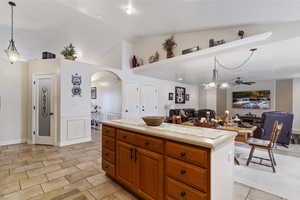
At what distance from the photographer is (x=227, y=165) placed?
4.95ft

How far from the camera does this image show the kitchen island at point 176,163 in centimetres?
126

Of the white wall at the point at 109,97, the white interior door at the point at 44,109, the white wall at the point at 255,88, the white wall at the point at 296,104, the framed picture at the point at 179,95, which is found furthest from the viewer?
the framed picture at the point at 179,95

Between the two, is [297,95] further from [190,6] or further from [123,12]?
[123,12]

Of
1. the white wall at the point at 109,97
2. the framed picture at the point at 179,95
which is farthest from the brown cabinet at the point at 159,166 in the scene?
the framed picture at the point at 179,95

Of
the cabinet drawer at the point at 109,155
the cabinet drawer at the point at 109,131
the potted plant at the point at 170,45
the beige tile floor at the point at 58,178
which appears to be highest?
the potted plant at the point at 170,45

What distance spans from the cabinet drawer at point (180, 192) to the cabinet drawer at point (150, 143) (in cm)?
32

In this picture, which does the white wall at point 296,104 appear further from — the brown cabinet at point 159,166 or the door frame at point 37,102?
the door frame at point 37,102

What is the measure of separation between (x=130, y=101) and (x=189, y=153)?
4931 mm

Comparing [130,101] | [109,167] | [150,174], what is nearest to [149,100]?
[130,101]

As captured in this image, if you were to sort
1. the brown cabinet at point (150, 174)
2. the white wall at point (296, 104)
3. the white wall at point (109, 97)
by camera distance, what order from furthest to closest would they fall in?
the white wall at point (296, 104) → the white wall at point (109, 97) → the brown cabinet at point (150, 174)

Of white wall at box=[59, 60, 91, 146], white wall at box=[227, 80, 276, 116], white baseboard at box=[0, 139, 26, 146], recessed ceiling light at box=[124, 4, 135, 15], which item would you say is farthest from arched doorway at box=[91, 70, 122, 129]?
white wall at box=[227, 80, 276, 116]

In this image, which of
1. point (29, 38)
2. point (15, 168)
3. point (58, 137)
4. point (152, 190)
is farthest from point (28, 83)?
point (152, 190)

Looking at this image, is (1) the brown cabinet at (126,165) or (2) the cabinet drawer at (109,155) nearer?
(1) the brown cabinet at (126,165)

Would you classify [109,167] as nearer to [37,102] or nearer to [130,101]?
[37,102]
